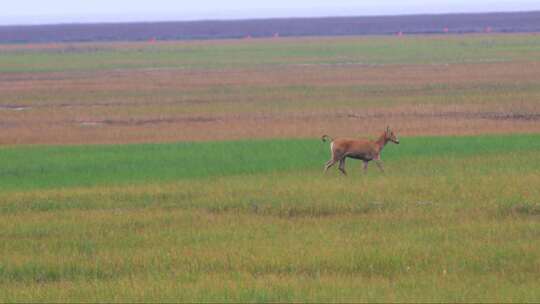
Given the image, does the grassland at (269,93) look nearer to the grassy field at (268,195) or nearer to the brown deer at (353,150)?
the grassy field at (268,195)

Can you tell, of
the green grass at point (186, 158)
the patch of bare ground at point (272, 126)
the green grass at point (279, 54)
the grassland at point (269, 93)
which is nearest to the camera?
the green grass at point (186, 158)

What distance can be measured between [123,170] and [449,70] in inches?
1308

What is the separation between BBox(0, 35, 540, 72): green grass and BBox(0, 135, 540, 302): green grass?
39795mm

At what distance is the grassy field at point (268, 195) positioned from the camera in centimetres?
1302

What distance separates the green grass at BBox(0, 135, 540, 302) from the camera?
12609mm

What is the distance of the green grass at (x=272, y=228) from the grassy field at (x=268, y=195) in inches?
1.6

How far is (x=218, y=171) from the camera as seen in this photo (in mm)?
23234

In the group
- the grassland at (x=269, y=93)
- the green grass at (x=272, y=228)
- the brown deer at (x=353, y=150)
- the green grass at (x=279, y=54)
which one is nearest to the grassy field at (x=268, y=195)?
the green grass at (x=272, y=228)

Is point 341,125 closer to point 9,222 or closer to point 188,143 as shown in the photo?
point 188,143

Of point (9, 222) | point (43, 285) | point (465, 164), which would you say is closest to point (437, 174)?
point (465, 164)

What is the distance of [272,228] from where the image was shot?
16.3 metres

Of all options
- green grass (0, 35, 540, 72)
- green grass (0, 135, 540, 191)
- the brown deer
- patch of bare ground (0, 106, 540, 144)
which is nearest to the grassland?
patch of bare ground (0, 106, 540, 144)

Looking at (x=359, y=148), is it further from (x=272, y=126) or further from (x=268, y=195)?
(x=272, y=126)

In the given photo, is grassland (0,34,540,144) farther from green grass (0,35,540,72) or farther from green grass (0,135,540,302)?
green grass (0,135,540,302)
